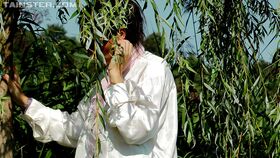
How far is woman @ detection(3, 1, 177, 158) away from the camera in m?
2.24

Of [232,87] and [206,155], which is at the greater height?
[232,87]

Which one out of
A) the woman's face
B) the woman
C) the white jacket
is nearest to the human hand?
the woman

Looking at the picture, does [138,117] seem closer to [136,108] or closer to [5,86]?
[136,108]

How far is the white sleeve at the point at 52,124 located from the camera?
2.50 meters

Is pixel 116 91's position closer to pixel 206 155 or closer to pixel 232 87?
pixel 232 87

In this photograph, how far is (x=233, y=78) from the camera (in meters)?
2.78

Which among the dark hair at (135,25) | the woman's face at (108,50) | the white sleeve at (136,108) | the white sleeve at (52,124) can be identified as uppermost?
the dark hair at (135,25)

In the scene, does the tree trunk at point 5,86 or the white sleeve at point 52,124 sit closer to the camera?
the tree trunk at point 5,86

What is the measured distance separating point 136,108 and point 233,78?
635mm

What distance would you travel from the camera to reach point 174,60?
2354 millimetres

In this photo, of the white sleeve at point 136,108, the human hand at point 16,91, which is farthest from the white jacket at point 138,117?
the human hand at point 16,91

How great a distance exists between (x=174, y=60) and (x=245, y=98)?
0.46 metres

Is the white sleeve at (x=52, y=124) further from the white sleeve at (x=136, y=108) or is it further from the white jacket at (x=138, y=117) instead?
the white sleeve at (x=136, y=108)

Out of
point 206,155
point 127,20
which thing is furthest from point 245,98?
point 127,20
